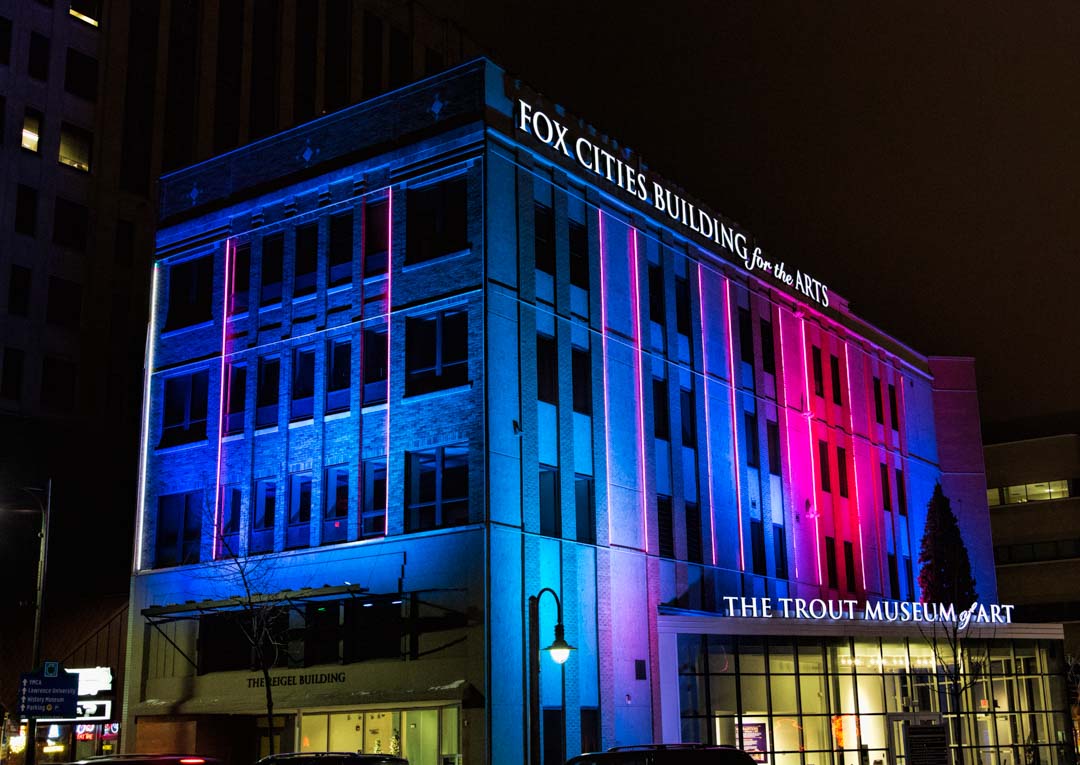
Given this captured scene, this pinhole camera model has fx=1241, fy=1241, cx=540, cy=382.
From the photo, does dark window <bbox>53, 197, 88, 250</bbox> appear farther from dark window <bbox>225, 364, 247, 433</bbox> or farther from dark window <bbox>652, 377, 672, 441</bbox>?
dark window <bbox>652, 377, 672, 441</bbox>

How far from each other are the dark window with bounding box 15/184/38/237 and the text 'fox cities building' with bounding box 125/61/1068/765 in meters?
21.6

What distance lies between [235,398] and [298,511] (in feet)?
16.6

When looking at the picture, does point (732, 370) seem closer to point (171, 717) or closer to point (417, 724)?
point (417, 724)

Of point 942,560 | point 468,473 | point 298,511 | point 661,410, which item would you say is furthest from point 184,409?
point 942,560

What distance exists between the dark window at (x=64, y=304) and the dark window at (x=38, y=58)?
10.6m

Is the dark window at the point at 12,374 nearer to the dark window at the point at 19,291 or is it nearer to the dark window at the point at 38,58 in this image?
the dark window at the point at 19,291

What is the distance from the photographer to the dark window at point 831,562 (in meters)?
51.3

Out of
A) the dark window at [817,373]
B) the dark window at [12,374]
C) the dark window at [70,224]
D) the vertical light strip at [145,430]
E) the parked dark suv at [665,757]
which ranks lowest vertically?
the parked dark suv at [665,757]

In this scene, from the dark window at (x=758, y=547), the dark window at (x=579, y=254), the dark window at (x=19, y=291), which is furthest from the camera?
the dark window at (x=19, y=291)

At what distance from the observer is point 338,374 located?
37.9 metres

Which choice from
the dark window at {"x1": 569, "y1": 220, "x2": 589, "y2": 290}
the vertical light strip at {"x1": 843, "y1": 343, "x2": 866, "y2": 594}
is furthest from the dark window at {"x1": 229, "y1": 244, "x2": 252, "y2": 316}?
the vertical light strip at {"x1": 843, "y1": 343, "x2": 866, "y2": 594}

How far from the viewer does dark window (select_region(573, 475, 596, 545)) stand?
37.4 metres

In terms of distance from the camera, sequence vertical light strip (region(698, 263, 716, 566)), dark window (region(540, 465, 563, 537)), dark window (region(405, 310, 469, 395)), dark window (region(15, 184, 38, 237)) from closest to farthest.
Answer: dark window (region(405, 310, 469, 395)) → dark window (region(540, 465, 563, 537)) → vertical light strip (region(698, 263, 716, 566)) → dark window (region(15, 184, 38, 237))

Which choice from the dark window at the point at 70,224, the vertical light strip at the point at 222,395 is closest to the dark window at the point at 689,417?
the vertical light strip at the point at 222,395
